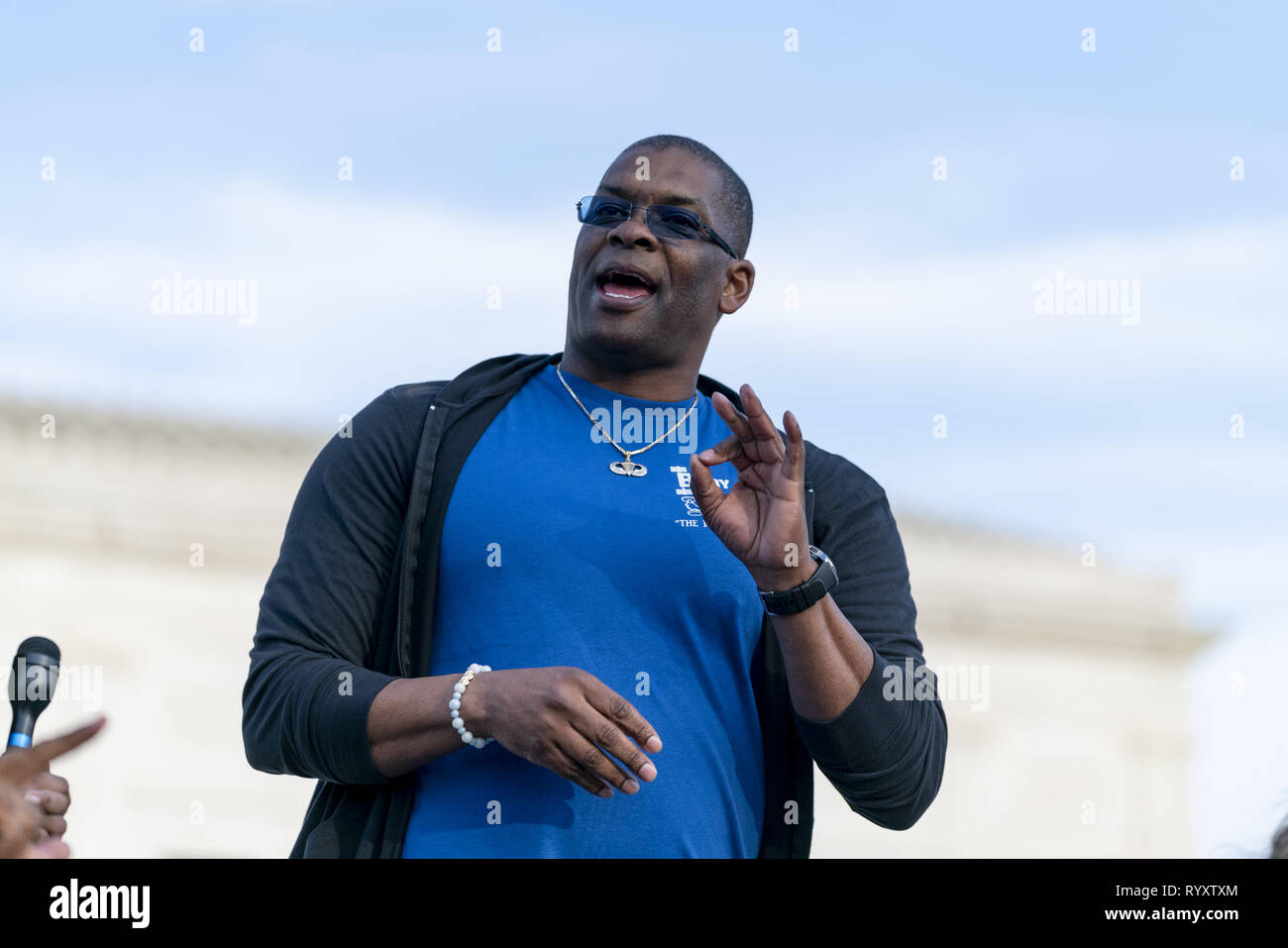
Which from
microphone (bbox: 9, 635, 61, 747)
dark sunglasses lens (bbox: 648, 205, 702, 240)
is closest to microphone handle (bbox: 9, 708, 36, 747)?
microphone (bbox: 9, 635, 61, 747)

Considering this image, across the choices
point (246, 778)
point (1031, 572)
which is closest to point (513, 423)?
point (246, 778)

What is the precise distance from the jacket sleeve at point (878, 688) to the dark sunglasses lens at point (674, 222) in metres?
0.67

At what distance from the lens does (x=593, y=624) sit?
396 centimetres

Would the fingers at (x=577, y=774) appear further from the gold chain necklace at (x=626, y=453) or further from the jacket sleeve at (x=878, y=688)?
the gold chain necklace at (x=626, y=453)

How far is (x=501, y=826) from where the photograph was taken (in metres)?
3.80

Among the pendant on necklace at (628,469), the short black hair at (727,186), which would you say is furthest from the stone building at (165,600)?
the pendant on necklace at (628,469)

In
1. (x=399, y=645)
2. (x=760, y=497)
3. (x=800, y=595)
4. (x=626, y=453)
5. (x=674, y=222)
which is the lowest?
(x=399, y=645)

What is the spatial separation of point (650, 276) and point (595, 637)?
958mm

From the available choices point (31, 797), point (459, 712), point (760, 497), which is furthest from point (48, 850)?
point (760, 497)

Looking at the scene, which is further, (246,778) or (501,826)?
(246,778)

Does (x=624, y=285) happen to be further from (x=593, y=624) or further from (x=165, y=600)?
(x=165, y=600)

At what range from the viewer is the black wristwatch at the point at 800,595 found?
3771 millimetres
